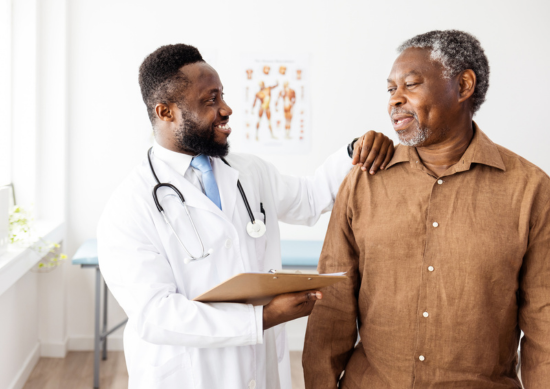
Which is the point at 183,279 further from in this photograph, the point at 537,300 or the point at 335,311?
the point at 537,300

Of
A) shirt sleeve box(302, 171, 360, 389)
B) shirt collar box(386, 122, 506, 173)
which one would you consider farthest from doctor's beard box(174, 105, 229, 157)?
shirt collar box(386, 122, 506, 173)

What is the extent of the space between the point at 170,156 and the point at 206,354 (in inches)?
23.6

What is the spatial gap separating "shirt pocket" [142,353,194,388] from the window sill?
129cm

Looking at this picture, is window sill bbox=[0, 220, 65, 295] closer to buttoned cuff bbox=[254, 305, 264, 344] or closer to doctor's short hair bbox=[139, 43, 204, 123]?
doctor's short hair bbox=[139, 43, 204, 123]

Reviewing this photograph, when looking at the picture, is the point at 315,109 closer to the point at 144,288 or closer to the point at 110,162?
the point at 110,162

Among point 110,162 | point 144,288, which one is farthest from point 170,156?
point 110,162

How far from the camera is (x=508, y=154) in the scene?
1.22 meters

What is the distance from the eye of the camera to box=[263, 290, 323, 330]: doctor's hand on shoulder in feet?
4.17

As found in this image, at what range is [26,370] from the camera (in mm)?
2994

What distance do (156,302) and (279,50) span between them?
2490 millimetres

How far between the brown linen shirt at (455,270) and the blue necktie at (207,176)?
422mm

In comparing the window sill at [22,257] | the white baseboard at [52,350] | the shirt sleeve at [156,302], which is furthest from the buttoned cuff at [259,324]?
the white baseboard at [52,350]

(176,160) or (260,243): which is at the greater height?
(176,160)

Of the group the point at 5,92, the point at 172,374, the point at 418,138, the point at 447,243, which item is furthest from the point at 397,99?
the point at 5,92
